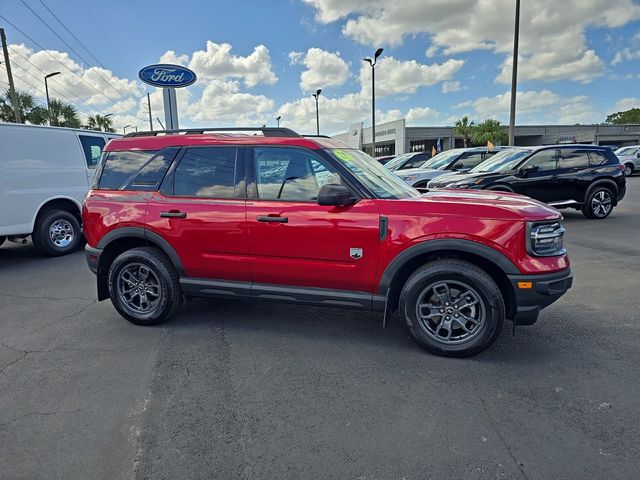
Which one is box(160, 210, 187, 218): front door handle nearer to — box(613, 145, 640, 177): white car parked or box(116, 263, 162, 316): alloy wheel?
box(116, 263, 162, 316): alloy wheel

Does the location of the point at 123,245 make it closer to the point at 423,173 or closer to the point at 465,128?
the point at 423,173

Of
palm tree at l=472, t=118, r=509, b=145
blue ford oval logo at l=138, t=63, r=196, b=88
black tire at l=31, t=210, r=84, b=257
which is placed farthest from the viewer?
palm tree at l=472, t=118, r=509, b=145

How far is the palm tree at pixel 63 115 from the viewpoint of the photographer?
111ft

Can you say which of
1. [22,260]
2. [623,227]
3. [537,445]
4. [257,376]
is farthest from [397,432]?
[623,227]

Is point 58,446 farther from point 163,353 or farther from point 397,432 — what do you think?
point 397,432

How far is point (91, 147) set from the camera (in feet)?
26.6

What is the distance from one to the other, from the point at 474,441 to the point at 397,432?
17.5 inches

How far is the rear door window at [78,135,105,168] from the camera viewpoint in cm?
797

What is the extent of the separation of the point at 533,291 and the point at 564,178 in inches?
302

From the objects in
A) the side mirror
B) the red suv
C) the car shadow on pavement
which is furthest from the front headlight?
the side mirror

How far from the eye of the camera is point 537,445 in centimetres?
238

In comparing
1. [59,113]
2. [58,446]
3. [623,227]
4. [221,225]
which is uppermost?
[59,113]

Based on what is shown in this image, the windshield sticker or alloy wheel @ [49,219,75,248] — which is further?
alloy wheel @ [49,219,75,248]

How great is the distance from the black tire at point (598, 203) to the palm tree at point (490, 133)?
129ft
